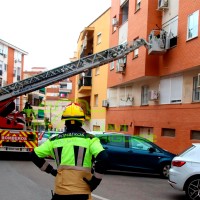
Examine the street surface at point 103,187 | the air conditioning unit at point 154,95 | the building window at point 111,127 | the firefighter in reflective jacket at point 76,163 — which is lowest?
the street surface at point 103,187

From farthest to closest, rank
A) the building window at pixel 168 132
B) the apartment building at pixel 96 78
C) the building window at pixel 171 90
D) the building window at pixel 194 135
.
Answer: the apartment building at pixel 96 78 → the building window at pixel 168 132 → the building window at pixel 171 90 → the building window at pixel 194 135

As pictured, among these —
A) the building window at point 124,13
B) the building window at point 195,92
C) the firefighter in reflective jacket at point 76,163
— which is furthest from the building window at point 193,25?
the firefighter in reflective jacket at point 76,163

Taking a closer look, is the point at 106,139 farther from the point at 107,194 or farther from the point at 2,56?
the point at 2,56

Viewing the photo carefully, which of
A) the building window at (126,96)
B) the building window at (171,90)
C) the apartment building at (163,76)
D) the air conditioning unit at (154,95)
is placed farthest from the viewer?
the building window at (126,96)

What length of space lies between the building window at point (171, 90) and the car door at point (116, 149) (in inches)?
221

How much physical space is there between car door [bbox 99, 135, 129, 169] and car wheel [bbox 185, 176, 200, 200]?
4.18 meters

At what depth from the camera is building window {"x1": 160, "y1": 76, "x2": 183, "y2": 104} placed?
17.9 m

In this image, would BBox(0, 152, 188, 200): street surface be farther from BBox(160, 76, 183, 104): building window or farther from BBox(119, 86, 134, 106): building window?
BBox(119, 86, 134, 106): building window

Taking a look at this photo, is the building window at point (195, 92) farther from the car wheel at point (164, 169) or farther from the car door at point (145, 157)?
the car wheel at point (164, 169)

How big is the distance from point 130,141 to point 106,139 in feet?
2.70

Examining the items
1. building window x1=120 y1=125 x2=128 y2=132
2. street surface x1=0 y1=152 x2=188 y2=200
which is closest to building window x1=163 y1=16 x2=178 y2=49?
street surface x1=0 y1=152 x2=188 y2=200

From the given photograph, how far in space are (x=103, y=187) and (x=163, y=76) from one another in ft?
35.0

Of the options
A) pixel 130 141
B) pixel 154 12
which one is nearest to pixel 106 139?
pixel 130 141

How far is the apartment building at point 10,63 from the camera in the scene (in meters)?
60.5
